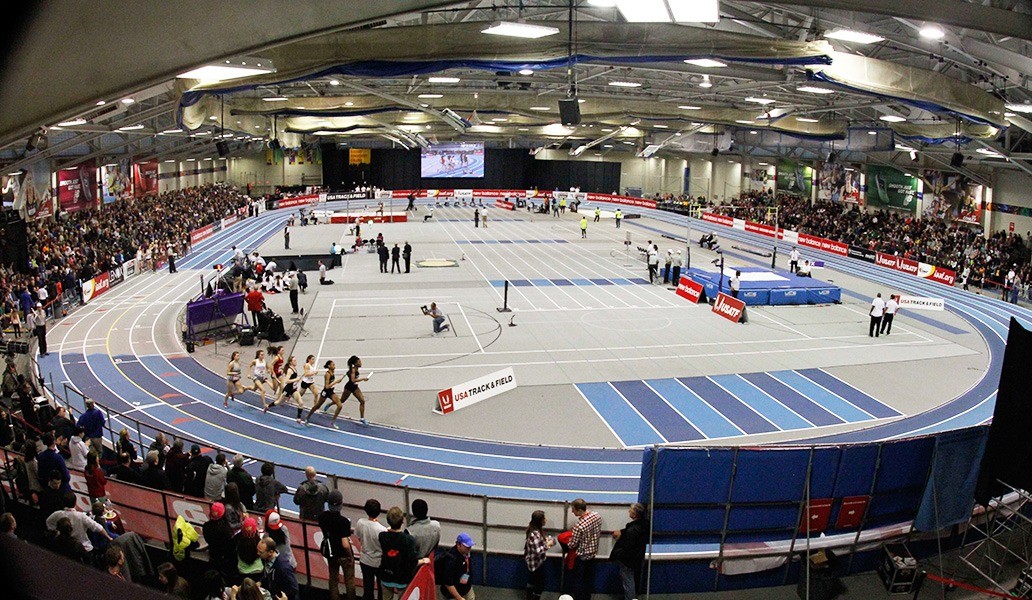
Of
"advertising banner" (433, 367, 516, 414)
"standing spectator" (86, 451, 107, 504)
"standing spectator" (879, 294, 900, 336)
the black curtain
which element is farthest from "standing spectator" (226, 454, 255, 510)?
"standing spectator" (879, 294, 900, 336)

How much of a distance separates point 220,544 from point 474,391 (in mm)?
10682

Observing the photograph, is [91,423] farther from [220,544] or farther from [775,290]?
[775,290]

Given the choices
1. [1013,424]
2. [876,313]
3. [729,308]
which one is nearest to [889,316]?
[876,313]

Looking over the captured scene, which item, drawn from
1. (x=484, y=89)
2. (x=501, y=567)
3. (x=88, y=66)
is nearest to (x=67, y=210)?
(x=484, y=89)

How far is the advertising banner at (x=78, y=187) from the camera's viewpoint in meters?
41.1

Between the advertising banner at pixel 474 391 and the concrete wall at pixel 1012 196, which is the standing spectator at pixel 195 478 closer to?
the advertising banner at pixel 474 391

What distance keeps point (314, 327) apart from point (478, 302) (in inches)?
269

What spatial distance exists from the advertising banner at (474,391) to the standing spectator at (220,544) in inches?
384

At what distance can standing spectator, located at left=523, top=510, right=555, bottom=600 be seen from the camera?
30.7 feet

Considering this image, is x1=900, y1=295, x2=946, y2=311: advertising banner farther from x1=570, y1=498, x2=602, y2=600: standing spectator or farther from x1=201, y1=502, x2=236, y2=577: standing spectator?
x1=201, y1=502, x2=236, y2=577: standing spectator

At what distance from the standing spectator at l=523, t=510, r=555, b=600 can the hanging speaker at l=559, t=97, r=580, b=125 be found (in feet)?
42.8

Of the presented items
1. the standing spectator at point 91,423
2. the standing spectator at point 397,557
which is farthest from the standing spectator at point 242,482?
the standing spectator at point 91,423

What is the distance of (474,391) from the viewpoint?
19094mm

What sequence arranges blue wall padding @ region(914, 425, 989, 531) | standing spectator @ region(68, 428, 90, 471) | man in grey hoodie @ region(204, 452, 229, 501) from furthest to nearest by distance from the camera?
standing spectator @ region(68, 428, 90, 471) → man in grey hoodie @ region(204, 452, 229, 501) → blue wall padding @ region(914, 425, 989, 531)
